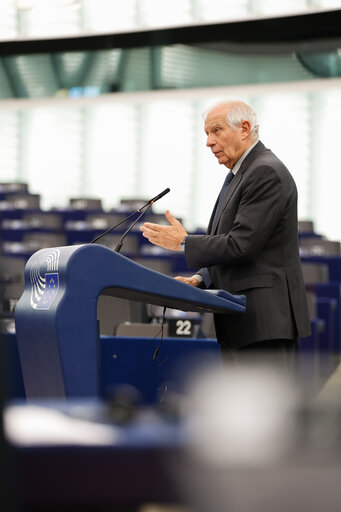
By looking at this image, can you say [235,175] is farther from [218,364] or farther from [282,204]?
[218,364]

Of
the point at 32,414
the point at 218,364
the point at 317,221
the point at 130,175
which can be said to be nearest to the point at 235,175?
the point at 218,364

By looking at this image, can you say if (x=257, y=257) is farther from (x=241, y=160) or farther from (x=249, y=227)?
(x=241, y=160)

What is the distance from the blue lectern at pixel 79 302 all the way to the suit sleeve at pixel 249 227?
10.8 inches

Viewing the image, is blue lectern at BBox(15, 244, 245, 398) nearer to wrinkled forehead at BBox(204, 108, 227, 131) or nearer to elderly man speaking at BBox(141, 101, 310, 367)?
elderly man speaking at BBox(141, 101, 310, 367)

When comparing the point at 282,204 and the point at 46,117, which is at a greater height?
the point at 46,117

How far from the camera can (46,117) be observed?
13875 mm

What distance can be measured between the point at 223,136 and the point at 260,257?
0.39m

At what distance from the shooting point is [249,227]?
2047 mm

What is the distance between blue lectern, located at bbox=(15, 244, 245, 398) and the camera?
164 cm

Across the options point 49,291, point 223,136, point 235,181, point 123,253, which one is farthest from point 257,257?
point 123,253

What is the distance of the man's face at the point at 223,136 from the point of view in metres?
2.27

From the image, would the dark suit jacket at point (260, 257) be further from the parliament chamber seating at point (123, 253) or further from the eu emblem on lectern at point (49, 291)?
the eu emblem on lectern at point (49, 291)

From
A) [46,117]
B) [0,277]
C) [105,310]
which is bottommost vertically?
[105,310]

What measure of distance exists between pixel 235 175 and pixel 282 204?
204 mm
